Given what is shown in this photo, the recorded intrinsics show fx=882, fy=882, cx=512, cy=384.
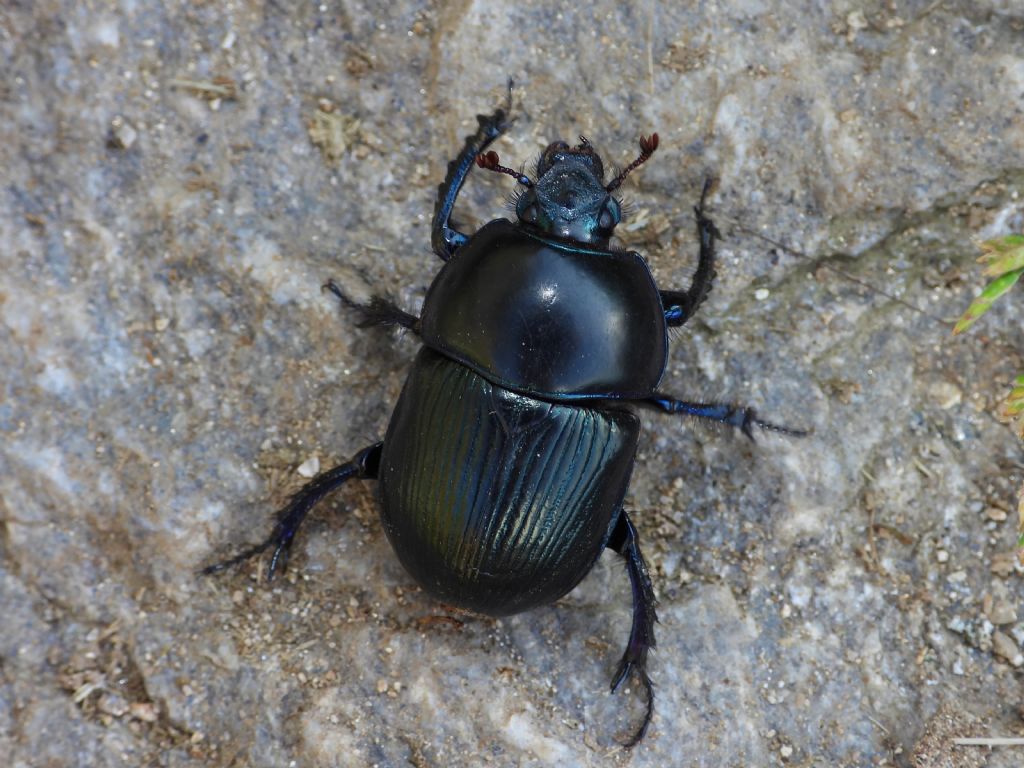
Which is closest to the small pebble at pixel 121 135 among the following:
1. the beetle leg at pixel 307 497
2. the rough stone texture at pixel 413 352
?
the rough stone texture at pixel 413 352

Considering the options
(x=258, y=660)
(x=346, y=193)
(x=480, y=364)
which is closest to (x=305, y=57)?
(x=346, y=193)

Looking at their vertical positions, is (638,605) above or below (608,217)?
below

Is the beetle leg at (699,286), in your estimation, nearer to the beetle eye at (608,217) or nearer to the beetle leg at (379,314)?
the beetle eye at (608,217)

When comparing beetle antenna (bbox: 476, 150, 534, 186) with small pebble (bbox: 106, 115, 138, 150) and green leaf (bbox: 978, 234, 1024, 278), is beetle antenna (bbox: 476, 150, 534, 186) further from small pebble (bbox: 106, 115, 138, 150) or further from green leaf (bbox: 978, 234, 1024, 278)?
green leaf (bbox: 978, 234, 1024, 278)

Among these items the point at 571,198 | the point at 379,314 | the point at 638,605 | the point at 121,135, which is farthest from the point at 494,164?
the point at 638,605

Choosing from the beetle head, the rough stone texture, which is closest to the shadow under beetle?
the beetle head

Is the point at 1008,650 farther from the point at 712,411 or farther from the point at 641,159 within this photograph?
the point at 641,159

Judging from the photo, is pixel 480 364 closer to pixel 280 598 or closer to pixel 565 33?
pixel 280 598
